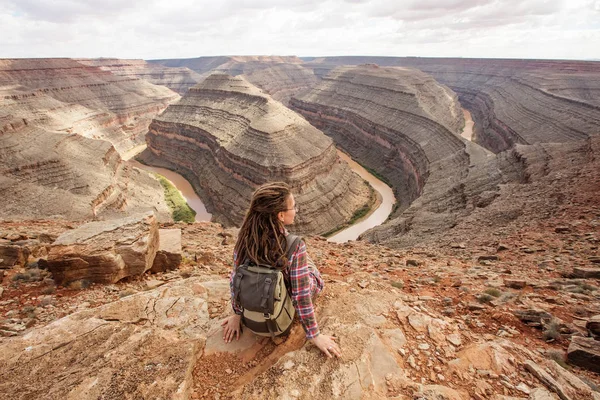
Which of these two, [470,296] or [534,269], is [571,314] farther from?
[534,269]

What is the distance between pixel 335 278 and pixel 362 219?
92.3ft

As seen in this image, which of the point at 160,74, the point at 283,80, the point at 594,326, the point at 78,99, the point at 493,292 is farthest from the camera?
the point at 160,74

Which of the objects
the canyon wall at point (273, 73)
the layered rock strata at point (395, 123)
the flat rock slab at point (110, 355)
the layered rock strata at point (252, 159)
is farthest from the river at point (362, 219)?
the canyon wall at point (273, 73)

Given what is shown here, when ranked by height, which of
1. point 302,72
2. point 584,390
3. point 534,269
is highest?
point 302,72

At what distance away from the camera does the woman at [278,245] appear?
3.92 metres

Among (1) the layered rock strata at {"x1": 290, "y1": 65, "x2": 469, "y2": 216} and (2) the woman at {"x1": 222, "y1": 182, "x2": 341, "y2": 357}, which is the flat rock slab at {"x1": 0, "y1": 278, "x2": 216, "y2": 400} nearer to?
(2) the woman at {"x1": 222, "y1": 182, "x2": 341, "y2": 357}

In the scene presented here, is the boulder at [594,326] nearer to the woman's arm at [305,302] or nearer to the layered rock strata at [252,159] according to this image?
the woman's arm at [305,302]

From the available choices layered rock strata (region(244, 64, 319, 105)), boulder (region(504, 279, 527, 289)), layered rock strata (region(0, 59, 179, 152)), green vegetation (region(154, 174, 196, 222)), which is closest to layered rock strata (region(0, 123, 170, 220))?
green vegetation (region(154, 174, 196, 222))

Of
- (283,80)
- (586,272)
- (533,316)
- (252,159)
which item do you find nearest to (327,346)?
(533,316)

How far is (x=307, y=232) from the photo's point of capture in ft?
105

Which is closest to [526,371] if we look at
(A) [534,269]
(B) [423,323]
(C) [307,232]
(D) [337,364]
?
(B) [423,323]

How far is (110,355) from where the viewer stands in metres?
4.22

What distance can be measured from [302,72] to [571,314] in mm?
136023

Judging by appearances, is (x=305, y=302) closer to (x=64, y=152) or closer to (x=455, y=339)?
(x=455, y=339)
